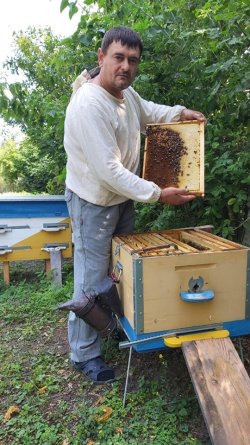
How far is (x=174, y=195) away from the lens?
2.26 metres

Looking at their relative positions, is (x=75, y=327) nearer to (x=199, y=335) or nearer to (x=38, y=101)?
(x=199, y=335)

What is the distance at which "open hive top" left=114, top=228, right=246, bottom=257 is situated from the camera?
209 cm

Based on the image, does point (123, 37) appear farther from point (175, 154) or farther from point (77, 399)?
point (77, 399)

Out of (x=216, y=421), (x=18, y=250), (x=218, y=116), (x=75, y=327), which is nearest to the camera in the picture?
(x=216, y=421)

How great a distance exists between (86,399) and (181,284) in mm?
972

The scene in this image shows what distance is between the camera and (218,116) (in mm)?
2910

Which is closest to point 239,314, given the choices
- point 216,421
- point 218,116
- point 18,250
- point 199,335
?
point 199,335

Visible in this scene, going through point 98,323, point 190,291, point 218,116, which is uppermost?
point 218,116

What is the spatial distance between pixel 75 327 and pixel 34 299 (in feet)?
4.78

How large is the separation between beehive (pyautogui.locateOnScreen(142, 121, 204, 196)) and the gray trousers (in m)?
0.31

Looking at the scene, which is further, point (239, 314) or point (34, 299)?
point (34, 299)

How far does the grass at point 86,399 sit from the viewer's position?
6.90 feet

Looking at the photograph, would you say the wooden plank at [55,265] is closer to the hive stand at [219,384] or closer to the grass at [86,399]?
the grass at [86,399]

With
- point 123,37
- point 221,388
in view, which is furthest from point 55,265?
point 221,388
